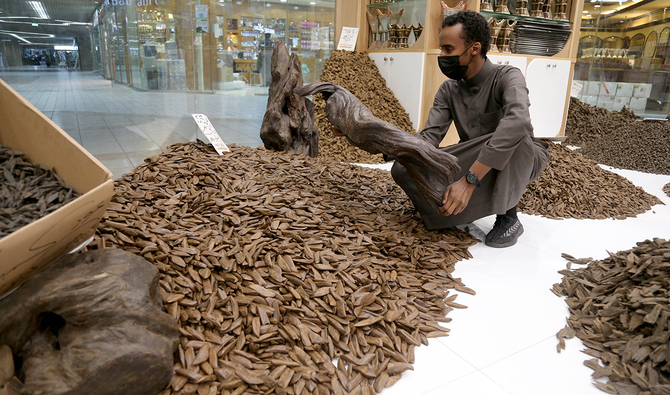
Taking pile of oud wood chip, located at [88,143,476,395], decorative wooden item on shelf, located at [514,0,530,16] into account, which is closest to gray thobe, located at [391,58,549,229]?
pile of oud wood chip, located at [88,143,476,395]

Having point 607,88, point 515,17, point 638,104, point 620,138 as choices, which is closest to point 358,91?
point 515,17

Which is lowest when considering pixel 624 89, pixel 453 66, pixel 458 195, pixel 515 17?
pixel 458 195

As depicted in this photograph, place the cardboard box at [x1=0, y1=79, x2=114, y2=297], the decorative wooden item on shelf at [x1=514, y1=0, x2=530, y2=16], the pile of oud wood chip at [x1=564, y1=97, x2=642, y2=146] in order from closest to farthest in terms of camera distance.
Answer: the cardboard box at [x1=0, y1=79, x2=114, y2=297] < the decorative wooden item on shelf at [x1=514, y1=0, x2=530, y2=16] < the pile of oud wood chip at [x1=564, y1=97, x2=642, y2=146]

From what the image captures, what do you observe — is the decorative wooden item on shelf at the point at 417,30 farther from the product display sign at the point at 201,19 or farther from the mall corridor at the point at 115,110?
the product display sign at the point at 201,19

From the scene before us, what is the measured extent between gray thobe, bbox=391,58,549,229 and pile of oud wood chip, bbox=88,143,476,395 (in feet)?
0.64

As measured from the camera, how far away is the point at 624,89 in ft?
24.2

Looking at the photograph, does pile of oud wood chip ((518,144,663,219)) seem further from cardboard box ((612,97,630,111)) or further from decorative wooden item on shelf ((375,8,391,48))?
cardboard box ((612,97,630,111))

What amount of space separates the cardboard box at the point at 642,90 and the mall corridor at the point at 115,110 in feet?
22.0

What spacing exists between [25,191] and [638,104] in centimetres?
870

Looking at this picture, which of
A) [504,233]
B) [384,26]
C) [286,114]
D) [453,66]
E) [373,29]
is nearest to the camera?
[453,66]

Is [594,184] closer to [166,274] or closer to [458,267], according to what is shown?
[458,267]

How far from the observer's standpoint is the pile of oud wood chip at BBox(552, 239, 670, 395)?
4.64 feet

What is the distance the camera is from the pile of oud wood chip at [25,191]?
128 centimetres

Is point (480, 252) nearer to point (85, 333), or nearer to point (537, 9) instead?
point (85, 333)
